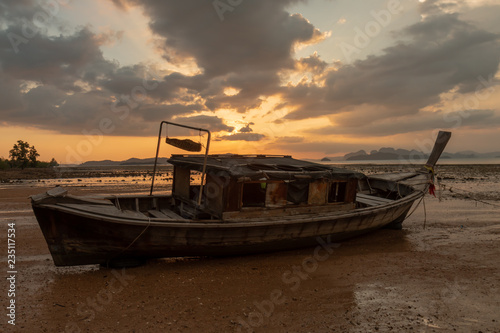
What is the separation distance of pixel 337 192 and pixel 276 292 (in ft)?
16.1

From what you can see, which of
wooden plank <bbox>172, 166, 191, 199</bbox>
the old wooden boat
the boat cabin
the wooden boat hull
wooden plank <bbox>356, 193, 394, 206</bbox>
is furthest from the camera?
wooden plank <bbox>356, 193, 394, 206</bbox>

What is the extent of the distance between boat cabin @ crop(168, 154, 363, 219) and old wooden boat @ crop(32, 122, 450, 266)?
0.09 ft

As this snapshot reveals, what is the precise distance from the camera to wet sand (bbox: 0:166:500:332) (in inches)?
227

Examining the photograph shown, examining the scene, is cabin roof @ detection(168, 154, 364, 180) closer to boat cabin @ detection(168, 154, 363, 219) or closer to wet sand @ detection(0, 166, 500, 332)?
boat cabin @ detection(168, 154, 363, 219)

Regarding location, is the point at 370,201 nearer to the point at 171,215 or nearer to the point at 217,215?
the point at 217,215

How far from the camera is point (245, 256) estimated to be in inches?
368

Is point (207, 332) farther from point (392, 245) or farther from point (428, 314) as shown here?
point (392, 245)

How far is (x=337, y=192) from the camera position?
10.9 metres

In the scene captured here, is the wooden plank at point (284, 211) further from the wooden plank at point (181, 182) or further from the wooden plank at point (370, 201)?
the wooden plank at point (181, 182)

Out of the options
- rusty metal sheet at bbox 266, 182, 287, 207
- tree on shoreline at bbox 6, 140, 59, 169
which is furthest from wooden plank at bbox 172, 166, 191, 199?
tree on shoreline at bbox 6, 140, 59, 169

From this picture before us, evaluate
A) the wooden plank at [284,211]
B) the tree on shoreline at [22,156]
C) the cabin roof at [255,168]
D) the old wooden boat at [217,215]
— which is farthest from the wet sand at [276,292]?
the tree on shoreline at [22,156]

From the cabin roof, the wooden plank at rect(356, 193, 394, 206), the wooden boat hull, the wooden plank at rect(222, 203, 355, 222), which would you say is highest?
the cabin roof

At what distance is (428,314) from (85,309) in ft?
22.3

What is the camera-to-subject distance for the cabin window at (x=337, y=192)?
1085 cm
